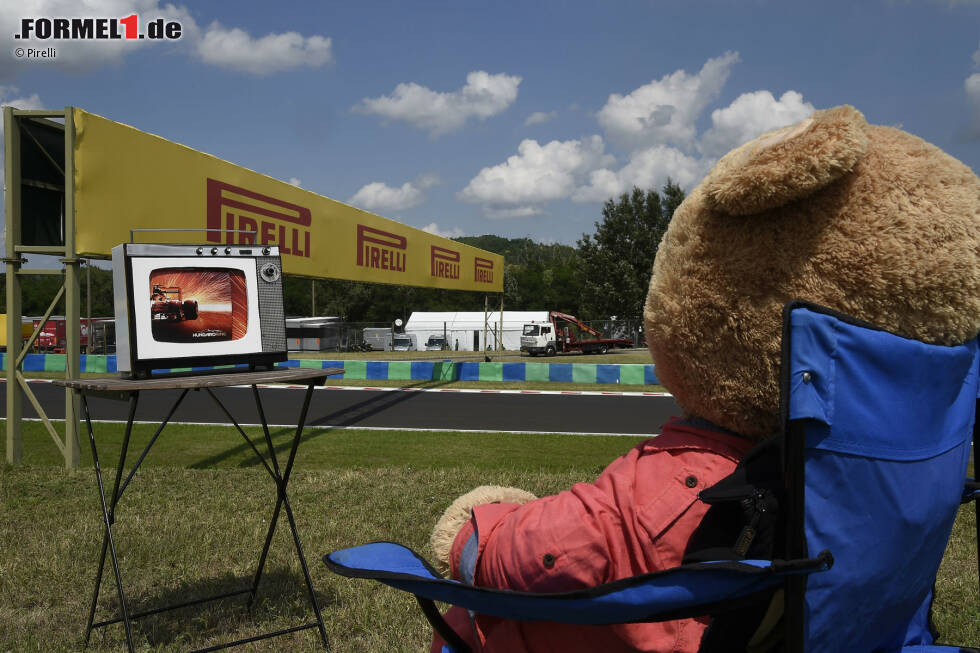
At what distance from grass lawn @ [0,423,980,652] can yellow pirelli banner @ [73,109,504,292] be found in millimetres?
1878

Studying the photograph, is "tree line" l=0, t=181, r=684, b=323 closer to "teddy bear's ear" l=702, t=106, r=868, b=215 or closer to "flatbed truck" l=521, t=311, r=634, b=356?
"flatbed truck" l=521, t=311, r=634, b=356

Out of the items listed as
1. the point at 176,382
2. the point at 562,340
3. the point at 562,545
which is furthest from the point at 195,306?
the point at 562,340

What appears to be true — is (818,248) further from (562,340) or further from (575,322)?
(575,322)

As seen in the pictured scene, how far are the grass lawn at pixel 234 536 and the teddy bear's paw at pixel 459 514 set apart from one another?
1606 millimetres

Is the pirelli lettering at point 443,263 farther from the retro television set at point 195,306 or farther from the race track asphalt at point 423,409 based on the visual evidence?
the retro television set at point 195,306

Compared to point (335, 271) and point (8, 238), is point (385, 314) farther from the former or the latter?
point (8, 238)

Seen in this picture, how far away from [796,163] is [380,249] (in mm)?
11127

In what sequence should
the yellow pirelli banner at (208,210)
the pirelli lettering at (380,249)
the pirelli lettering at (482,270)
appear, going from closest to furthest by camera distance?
the yellow pirelli banner at (208,210), the pirelli lettering at (380,249), the pirelli lettering at (482,270)

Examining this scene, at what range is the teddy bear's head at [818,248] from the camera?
1.19 metres

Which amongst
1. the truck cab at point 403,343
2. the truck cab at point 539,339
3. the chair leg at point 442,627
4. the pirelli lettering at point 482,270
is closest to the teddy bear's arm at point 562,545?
the chair leg at point 442,627

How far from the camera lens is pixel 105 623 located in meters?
2.87

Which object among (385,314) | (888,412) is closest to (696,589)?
(888,412)

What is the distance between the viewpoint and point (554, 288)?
65.4 metres

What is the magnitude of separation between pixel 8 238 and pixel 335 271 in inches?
184
